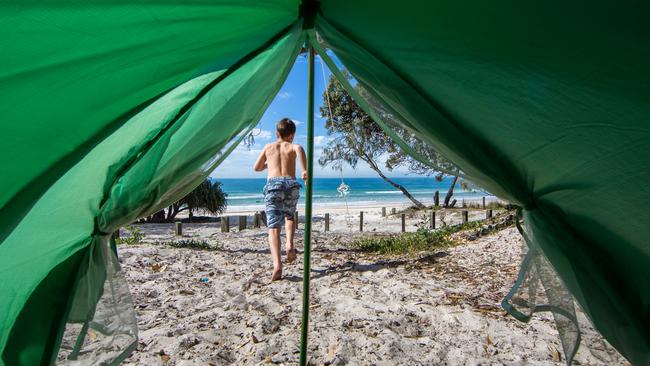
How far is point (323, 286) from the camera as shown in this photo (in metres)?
4.05

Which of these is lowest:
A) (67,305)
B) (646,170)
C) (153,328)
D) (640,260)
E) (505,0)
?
(153,328)

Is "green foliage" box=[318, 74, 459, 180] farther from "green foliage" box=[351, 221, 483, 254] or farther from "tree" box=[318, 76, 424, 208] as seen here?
"green foliage" box=[351, 221, 483, 254]

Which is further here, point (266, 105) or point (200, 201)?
point (200, 201)

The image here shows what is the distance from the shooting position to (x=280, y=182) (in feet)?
14.0

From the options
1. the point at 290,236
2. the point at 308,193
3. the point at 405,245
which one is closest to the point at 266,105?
the point at 308,193

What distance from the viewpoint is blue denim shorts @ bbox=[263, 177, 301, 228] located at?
4199mm

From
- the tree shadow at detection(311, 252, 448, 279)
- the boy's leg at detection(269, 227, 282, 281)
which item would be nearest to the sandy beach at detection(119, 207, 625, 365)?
the tree shadow at detection(311, 252, 448, 279)

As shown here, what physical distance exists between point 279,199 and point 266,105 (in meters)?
2.32

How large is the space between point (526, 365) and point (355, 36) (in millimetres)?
2143

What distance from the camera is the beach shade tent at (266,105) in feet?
3.75

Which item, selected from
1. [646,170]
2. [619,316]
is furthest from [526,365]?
[646,170]

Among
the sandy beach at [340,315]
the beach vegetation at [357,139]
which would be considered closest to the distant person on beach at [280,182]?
the sandy beach at [340,315]

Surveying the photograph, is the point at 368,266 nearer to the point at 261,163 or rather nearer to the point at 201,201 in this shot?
the point at 261,163

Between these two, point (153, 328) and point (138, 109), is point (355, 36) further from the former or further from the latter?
point (153, 328)
